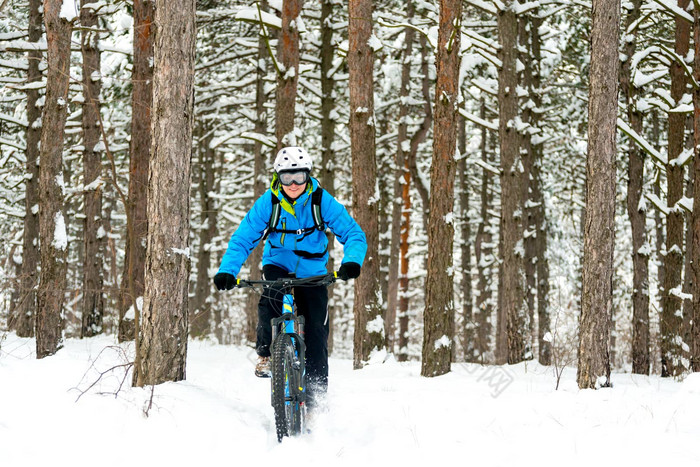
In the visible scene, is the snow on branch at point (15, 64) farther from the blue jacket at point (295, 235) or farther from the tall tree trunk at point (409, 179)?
the blue jacket at point (295, 235)

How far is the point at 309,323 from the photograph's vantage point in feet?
17.1

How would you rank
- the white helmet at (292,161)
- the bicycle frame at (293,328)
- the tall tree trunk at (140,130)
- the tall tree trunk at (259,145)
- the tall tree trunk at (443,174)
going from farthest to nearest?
1. the tall tree trunk at (259,145)
2. the tall tree trunk at (140,130)
3. the tall tree trunk at (443,174)
4. the white helmet at (292,161)
5. the bicycle frame at (293,328)

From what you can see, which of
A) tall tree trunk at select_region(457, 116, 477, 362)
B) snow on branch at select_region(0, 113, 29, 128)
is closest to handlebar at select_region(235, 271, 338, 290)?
snow on branch at select_region(0, 113, 29, 128)

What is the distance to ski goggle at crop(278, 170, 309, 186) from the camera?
16.3 ft

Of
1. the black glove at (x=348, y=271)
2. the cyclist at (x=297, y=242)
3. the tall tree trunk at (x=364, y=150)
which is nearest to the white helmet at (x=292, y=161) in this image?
the cyclist at (x=297, y=242)

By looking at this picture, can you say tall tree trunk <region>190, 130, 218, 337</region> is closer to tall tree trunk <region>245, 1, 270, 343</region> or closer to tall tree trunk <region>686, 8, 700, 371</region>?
tall tree trunk <region>245, 1, 270, 343</region>

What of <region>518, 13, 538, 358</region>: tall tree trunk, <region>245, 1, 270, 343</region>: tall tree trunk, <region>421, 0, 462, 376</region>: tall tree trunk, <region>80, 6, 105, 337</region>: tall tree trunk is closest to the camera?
<region>421, 0, 462, 376</region>: tall tree trunk

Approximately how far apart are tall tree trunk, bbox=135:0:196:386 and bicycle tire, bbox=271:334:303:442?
52.7 inches

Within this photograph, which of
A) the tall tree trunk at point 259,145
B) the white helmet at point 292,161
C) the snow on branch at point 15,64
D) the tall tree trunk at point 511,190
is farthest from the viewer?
the tall tree trunk at point 259,145

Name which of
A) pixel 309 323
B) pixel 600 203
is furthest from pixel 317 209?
pixel 600 203

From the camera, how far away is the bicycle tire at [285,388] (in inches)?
179

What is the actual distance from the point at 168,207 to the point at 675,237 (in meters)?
9.81

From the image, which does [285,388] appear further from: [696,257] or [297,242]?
[696,257]

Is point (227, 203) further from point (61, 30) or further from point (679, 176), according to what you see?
point (679, 176)
